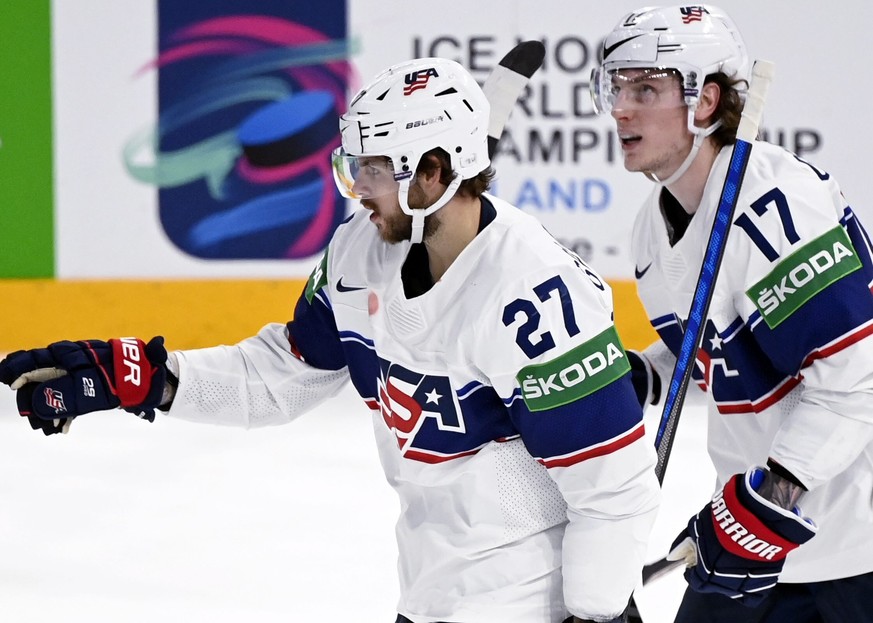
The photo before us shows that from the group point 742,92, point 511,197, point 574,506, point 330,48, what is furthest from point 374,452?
point 574,506

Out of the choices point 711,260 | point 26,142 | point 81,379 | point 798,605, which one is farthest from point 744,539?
point 26,142

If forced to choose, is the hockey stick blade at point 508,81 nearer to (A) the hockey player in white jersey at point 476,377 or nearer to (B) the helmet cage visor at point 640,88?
(B) the helmet cage visor at point 640,88

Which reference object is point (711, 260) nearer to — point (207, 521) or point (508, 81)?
point (508, 81)

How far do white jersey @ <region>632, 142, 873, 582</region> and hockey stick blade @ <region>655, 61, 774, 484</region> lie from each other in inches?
0.7

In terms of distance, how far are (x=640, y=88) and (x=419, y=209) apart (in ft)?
1.82

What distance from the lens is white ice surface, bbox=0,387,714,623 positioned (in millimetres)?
2830

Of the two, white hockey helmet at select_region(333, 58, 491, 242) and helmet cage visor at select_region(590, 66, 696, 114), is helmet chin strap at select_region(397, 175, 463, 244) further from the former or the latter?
helmet cage visor at select_region(590, 66, 696, 114)

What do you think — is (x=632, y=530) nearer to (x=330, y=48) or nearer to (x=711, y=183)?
(x=711, y=183)

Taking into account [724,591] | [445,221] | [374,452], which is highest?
[445,221]

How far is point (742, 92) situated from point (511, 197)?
10.3ft

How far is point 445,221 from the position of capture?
1653mm

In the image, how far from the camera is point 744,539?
1.76m

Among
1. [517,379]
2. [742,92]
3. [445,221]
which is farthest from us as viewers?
[742,92]

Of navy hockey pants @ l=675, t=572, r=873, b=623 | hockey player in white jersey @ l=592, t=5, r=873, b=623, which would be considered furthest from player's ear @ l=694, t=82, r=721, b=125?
navy hockey pants @ l=675, t=572, r=873, b=623
